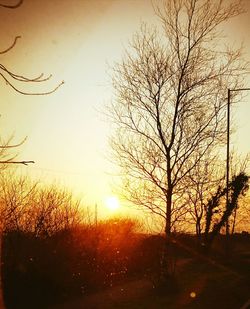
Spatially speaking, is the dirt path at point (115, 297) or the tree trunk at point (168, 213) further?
the tree trunk at point (168, 213)

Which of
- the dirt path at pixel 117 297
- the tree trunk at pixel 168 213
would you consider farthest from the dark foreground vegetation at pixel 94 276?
the tree trunk at pixel 168 213

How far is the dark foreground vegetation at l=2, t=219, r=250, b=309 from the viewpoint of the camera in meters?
14.0

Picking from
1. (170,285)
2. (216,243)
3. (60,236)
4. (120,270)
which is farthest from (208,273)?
(216,243)

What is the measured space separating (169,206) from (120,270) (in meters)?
4.35

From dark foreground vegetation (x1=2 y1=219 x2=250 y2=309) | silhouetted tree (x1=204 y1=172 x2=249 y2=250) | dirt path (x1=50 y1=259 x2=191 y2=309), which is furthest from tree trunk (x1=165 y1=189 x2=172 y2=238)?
silhouetted tree (x1=204 y1=172 x2=249 y2=250)

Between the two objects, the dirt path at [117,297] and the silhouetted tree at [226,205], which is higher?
the silhouetted tree at [226,205]

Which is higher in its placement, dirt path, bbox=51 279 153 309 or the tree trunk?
the tree trunk

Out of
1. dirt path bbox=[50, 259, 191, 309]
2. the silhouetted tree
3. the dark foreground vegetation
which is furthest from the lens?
the silhouetted tree

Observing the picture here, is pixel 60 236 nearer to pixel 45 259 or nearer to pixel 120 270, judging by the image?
pixel 45 259

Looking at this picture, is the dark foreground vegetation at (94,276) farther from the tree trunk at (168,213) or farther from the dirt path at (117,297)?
the tree trunk at (168,213)

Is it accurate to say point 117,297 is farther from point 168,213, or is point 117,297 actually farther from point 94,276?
point 168,213

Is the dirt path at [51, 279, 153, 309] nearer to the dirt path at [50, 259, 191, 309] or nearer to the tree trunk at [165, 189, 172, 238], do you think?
the dirt path at [50, 259, 191, 309]

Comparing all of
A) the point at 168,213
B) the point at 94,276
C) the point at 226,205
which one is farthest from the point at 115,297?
the point at 226,205

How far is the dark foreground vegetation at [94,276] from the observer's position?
14008mm
